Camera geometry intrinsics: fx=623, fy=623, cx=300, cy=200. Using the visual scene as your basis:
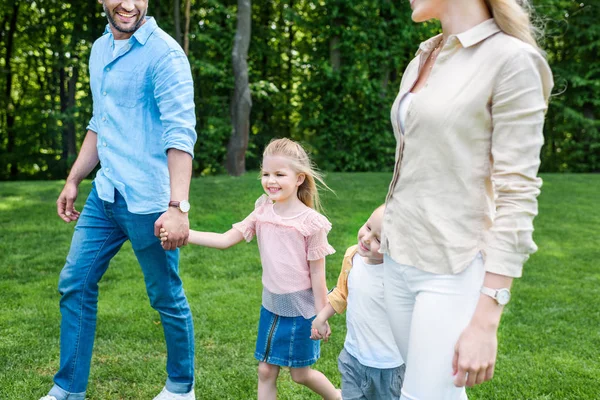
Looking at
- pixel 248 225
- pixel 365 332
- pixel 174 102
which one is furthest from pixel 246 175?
pixel 365 332

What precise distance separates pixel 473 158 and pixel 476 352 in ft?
1.66

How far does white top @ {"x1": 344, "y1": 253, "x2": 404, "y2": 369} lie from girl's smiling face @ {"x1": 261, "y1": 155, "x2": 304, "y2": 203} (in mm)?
524

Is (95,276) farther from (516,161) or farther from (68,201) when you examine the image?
(516,161)

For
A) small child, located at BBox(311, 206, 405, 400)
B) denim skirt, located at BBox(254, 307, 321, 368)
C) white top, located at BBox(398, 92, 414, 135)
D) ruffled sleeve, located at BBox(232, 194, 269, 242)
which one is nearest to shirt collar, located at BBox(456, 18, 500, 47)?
white top, located at BBox(398, 92, 414, 135)

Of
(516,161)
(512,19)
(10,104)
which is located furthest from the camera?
(10,104)

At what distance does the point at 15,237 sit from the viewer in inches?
287

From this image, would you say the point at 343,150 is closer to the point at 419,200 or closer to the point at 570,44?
the point at 570,44

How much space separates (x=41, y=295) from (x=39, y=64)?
20.5 metres

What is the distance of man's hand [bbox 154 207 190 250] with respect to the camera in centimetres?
257

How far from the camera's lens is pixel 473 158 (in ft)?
5.46

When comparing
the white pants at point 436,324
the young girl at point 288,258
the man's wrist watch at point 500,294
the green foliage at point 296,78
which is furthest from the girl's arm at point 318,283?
the green foliage at point 296,78

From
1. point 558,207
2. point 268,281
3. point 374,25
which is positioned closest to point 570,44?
point 374,25

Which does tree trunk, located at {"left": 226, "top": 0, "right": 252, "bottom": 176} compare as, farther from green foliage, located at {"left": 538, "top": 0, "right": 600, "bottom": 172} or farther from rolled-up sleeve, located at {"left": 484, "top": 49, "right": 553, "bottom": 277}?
rolled-up sleeve, located at {"left": 484, "top": 49, "right": 553, "bottom": 277}

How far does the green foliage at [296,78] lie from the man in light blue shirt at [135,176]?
10.8 metres
